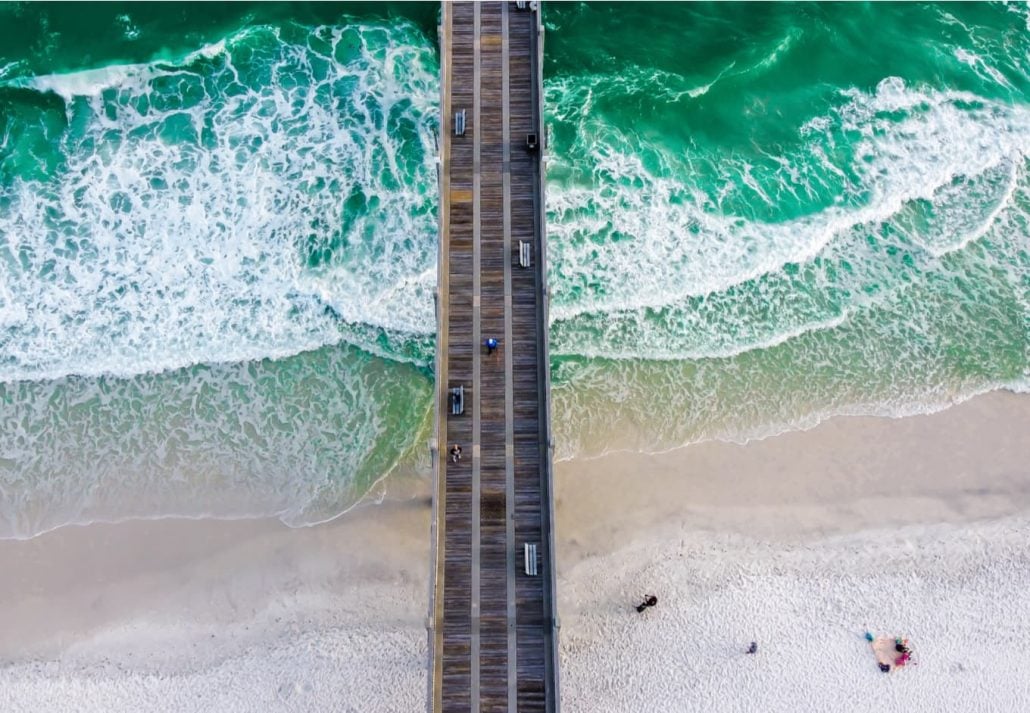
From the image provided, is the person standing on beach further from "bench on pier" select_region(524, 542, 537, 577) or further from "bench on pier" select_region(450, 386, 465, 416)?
"bench on pier" select_region(450, 386, 465, 416)

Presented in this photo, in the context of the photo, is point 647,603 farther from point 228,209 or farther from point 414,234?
point 228,209

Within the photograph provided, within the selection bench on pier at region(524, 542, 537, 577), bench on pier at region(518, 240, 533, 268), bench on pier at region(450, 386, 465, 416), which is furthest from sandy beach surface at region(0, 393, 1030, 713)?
bench on pier at region(518, 240, 533, 268)

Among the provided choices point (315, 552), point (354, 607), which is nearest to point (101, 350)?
point (315, 552)

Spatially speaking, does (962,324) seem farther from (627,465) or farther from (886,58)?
(627,465)

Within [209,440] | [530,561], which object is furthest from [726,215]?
[209,440]

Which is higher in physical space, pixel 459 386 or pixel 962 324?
pixel 962 324
